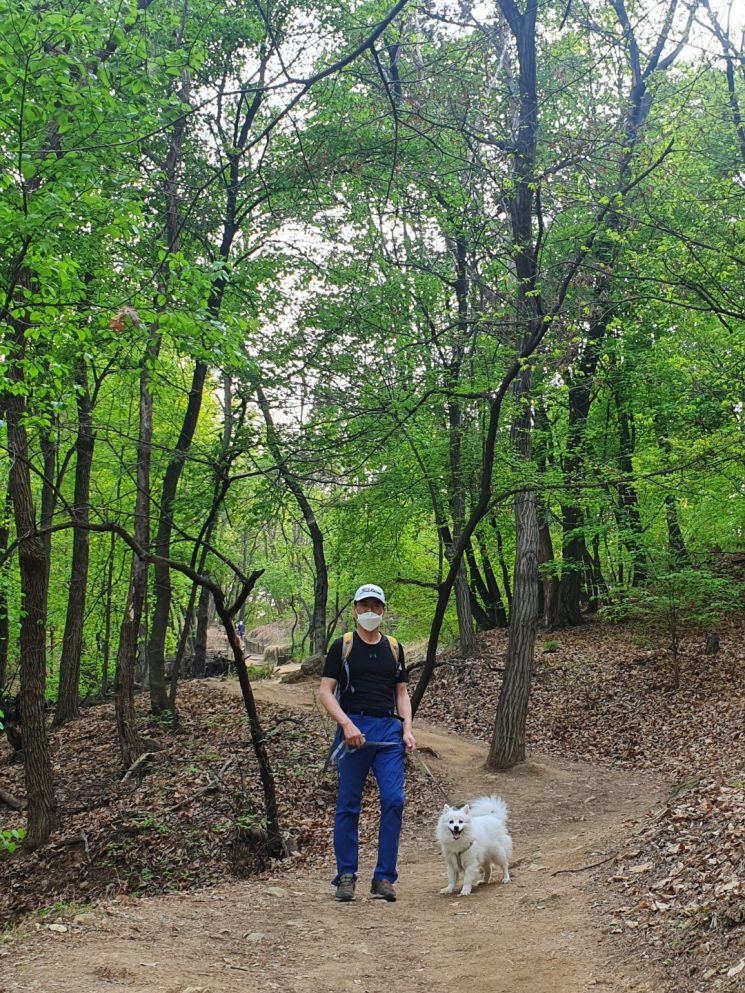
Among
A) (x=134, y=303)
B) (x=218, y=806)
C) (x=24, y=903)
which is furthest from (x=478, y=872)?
(x=134, y=303)

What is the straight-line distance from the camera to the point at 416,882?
695 centimetres

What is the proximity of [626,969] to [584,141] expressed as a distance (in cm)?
748

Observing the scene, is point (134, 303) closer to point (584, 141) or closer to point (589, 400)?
point (584, 141)

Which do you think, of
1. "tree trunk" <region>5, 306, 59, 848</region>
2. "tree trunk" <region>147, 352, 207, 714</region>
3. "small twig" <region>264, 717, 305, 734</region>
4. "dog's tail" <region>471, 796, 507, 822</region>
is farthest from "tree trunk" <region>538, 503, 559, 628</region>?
"dog's tail" <region>471, 796, 507, 822</region>

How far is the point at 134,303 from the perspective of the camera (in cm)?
720

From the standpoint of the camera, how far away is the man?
574 cm

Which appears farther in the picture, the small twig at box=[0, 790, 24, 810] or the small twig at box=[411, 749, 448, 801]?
the small twig at box=[411, 749, 448, 801]

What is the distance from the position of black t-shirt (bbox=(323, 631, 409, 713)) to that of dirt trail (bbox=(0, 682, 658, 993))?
142cm

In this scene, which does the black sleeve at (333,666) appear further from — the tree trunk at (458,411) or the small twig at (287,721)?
the small twig at (287,721)

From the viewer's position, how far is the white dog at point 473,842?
6062mm

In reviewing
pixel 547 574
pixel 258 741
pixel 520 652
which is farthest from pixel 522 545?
pixel 547 574

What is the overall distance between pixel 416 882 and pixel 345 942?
2.13 meters

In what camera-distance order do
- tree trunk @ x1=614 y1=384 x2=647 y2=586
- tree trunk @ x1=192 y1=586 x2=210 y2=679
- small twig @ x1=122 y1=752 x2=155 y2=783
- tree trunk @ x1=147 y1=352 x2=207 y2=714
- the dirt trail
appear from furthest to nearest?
1. tree trunk @ x1=192 y1=586 x2=210 y2=679
2. tree trunk @ x1=614 y1=384 x2=647 y2=586
3. tree trunk @ x1=147 y1=352 x2=207 y2=714
4. small twig @ x1=122 y1=752 x2=155 y2=783
5. the dirt trail

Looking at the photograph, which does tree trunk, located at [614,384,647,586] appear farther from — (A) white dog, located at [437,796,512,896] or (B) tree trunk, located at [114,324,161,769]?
(A) white dog, located at [437,796,512,896]
